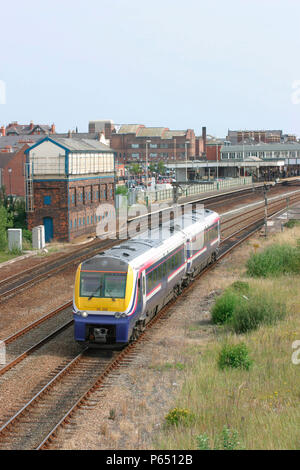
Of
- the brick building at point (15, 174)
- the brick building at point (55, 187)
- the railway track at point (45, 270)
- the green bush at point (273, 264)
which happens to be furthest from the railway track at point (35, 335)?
the brick building at point (15, 174)

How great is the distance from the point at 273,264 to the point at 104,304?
14.9 metres

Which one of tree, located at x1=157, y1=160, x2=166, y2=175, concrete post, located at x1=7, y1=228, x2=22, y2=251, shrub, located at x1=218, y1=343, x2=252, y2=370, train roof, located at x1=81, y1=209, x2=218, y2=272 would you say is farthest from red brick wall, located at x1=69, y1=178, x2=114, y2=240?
tree, located at x1=157, y1=160, x2=166, y2=175

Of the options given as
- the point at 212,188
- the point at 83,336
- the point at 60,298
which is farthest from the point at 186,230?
the point at 212,188

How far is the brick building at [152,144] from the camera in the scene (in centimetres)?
17150

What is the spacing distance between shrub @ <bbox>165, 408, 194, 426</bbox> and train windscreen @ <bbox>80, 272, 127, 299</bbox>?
4.99 metres

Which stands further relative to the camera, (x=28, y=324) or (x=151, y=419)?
(x=28, y=324)

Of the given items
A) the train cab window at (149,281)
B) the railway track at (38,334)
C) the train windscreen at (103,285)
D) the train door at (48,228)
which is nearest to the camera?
the train windscreen at (103,285)

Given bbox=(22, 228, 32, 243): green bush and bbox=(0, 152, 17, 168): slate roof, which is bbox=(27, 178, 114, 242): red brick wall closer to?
bbox=(22, 228, 32, 243): green bush

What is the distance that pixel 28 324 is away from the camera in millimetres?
22109

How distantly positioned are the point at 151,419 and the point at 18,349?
695cm

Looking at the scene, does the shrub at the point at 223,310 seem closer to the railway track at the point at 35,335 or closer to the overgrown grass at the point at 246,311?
the overgrown grass at the point at 246,311

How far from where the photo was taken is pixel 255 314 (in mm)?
20641

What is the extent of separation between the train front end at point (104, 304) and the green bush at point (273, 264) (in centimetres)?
1333
